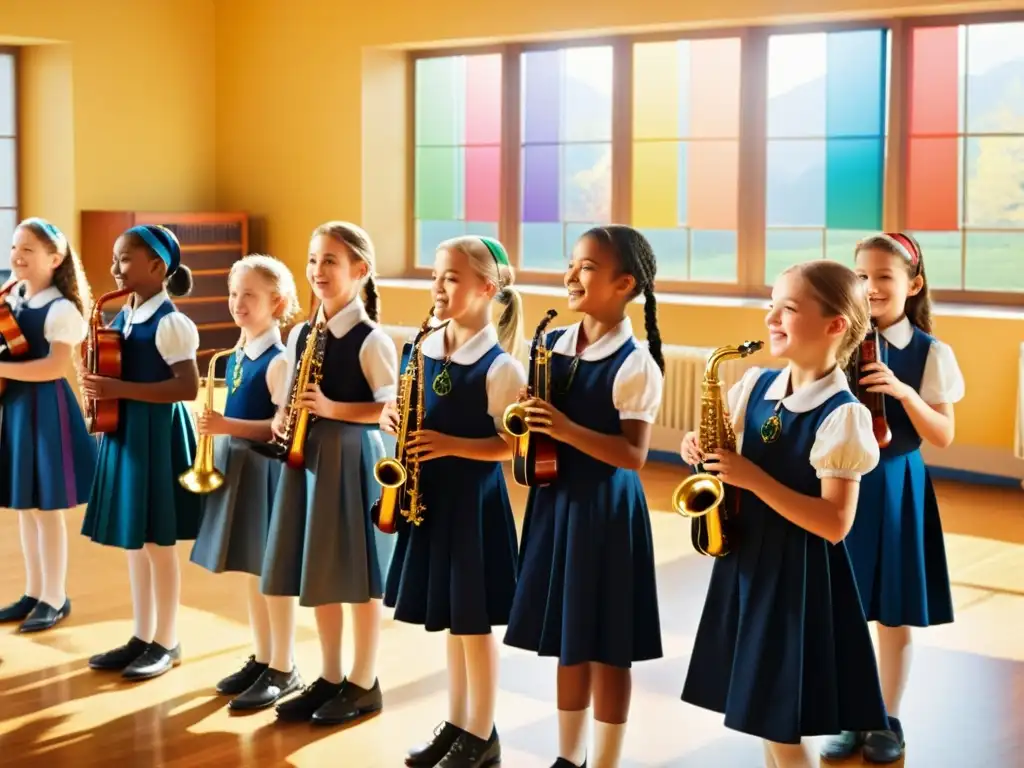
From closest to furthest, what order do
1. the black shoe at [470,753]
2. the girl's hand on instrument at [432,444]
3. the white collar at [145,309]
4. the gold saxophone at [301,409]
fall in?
the girl's hand on instrument at [432,444], the black shoe at [470,753], the gold saxophone at [301,409], the white collar at [145,309]

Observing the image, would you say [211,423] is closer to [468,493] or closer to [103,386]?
[103,386]

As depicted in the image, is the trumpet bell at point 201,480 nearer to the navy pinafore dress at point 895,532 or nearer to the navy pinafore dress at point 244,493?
the navy pinafore dress at point 244,493

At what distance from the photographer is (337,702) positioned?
388 cm

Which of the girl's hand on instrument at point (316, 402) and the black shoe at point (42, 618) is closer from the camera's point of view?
the girl's hand on instrument at point (316, 402)

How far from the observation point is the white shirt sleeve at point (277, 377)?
3971 millimetres

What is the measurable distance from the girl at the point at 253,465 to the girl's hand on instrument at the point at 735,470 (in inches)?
62.2

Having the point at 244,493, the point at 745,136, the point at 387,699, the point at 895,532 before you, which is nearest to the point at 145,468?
the point at 244,493

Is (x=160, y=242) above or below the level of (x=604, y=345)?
above

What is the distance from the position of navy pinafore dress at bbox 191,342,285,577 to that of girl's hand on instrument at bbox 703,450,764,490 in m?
1.62

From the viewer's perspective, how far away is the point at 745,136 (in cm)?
815

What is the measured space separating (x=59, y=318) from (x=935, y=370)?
8.73ft

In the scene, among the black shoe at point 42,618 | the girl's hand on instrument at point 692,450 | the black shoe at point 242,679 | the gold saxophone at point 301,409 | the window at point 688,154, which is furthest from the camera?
the window at point 688,154

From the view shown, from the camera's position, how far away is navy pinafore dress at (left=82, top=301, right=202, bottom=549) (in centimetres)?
420

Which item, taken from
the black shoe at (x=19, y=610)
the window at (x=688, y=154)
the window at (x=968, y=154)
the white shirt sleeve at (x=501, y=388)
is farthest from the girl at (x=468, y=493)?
the window at (x=688, y=154)
